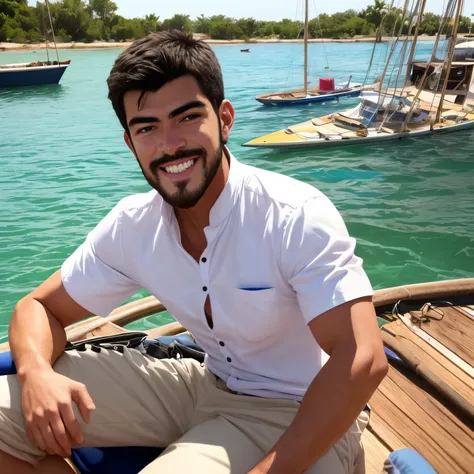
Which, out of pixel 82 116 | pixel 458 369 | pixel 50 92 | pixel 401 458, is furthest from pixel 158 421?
pixel 50 92

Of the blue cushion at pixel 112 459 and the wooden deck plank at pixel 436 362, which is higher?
the blue cushion at pixel 112 459

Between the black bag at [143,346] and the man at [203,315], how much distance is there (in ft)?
0.51

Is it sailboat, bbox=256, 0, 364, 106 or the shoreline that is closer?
sailboat, bbox=256, 0, 364, 106

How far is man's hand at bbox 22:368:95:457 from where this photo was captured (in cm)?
143

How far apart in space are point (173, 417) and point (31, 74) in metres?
28.9

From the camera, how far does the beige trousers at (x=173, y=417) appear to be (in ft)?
4.60

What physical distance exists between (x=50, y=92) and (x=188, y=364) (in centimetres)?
2760

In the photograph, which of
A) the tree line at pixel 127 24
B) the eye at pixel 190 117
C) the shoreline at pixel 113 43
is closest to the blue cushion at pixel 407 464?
the eye at pixel 190 117

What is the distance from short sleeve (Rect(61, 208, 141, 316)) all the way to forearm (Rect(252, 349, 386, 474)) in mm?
755

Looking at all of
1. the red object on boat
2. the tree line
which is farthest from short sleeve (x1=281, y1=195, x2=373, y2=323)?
the tree line

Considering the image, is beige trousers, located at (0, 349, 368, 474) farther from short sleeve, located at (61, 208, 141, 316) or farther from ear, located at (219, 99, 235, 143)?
ear, located at (219, 99, 235, 143)

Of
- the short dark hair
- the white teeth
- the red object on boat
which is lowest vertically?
the red object on boat

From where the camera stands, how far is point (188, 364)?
5.79ft

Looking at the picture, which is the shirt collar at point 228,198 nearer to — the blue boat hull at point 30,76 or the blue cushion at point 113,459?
the blue cushion at point 113,459
